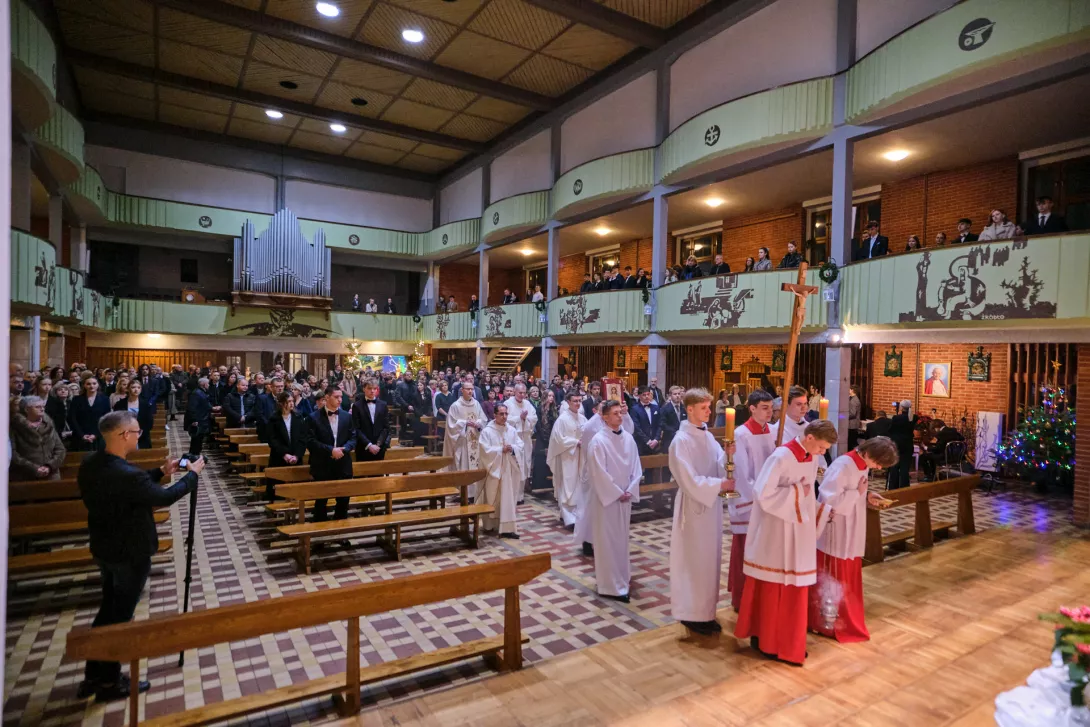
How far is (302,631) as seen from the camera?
4867 mm

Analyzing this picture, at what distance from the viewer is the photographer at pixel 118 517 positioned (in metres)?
3.69

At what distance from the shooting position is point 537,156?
1941 cm

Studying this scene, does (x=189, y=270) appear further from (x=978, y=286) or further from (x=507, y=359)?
(x=978, y=286)

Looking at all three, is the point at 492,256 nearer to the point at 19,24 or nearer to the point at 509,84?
the point at 509,84

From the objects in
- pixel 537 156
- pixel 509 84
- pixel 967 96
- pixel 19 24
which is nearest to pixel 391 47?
pixel 509 84

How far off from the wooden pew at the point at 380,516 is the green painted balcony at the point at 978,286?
6876 millimetres

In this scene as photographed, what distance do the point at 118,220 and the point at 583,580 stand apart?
20.4 m

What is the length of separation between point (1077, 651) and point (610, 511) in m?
3.69

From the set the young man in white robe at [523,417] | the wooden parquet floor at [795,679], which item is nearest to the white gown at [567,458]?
the young man in white robe at [523,417]

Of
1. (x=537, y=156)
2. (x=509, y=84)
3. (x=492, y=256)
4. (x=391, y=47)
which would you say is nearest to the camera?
(x=391, y=47)

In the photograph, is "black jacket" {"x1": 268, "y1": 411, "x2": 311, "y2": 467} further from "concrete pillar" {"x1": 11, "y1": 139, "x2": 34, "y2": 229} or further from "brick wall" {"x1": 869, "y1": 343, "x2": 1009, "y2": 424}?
"brick wall" {"x1": 869, "y1": 343, "x2": 1009, "y2": 424}

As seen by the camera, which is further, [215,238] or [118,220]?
[215,238]

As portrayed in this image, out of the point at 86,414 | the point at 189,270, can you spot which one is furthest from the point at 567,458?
the point at 189,270

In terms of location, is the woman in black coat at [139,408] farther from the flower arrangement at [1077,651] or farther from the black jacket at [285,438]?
the flower arrangement at [1077,651]
